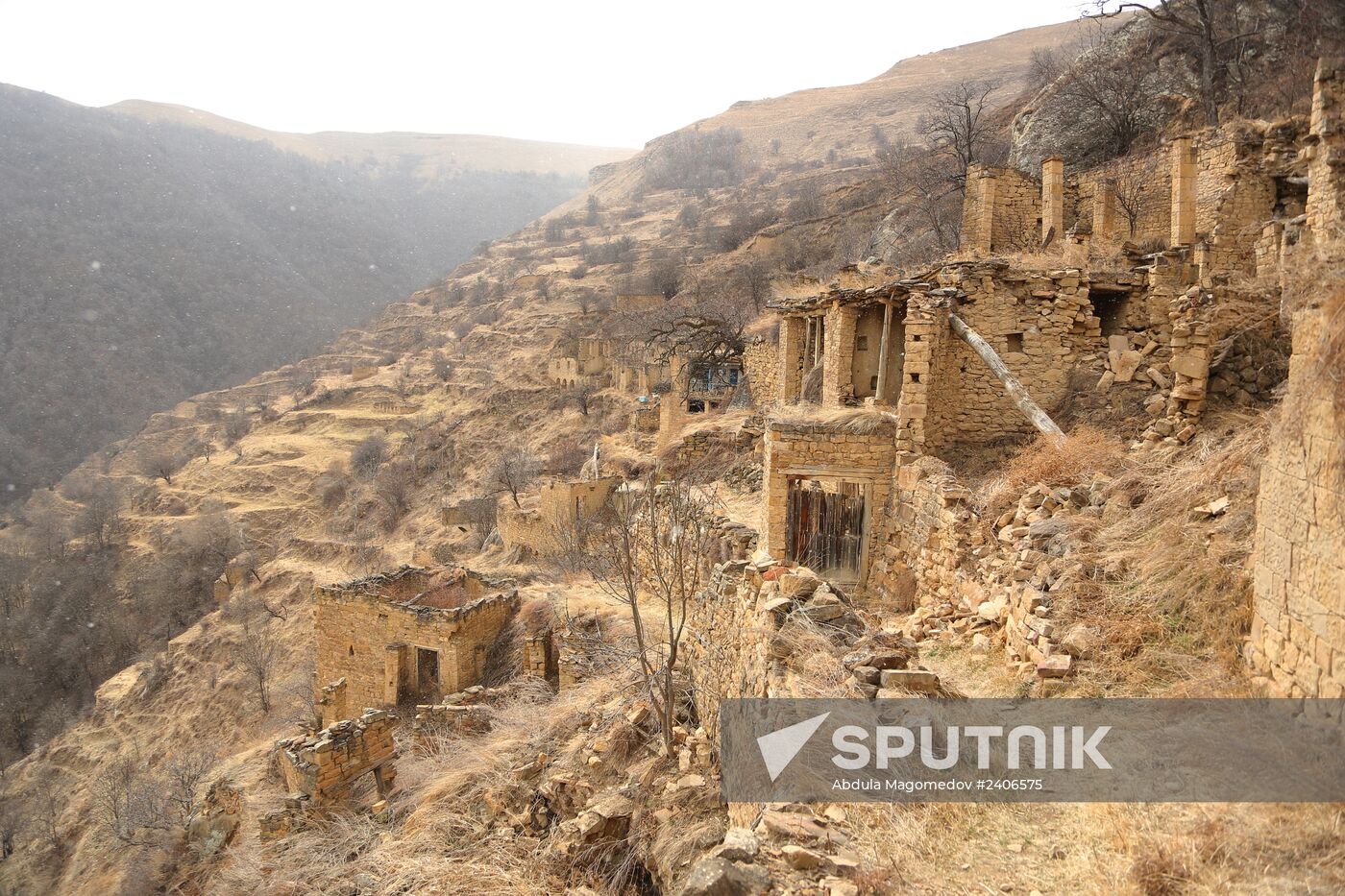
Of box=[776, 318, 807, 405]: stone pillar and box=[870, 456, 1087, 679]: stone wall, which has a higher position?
box=[776, 318, 807, 405]: stone pillar

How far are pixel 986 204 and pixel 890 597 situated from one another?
33.1 ft

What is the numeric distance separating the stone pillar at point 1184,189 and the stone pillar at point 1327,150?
4.37 m

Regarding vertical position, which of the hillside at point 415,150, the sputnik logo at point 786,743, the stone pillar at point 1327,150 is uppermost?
the hillside at point 415,150

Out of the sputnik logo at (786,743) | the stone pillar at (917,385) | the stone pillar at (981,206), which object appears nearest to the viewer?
the sputnik logo at (786,743)

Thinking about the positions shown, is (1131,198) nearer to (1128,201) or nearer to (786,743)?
(1128,201)

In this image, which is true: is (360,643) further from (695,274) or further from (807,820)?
(695,274)

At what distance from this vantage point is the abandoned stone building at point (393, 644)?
11.0 m

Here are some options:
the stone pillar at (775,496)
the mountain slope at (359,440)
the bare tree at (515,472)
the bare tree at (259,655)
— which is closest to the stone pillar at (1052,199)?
the stone pillar at (775,496)

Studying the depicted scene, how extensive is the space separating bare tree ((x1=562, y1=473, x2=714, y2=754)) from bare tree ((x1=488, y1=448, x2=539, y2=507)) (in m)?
12.3

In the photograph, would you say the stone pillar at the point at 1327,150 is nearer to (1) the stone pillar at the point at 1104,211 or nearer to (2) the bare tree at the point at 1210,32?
Answer: (1) the stone pillar at the point at 1104,211

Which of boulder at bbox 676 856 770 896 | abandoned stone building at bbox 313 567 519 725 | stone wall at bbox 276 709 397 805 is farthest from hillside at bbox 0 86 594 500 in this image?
boulder at bbox 676 856 770 896

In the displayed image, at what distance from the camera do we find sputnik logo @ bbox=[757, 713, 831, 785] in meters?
3.75

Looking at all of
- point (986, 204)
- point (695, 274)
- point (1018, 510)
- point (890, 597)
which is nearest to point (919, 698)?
point (1018, 510)

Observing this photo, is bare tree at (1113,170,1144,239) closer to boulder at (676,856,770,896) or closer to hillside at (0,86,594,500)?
boulder at (676,856,770,896)
